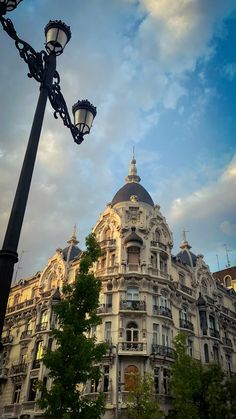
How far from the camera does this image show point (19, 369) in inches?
1502

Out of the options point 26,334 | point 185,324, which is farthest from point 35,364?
point 185,324

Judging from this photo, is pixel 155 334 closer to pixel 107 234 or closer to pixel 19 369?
pixel 107 234

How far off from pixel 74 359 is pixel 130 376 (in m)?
15.2

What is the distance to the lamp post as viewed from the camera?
17.6 ft

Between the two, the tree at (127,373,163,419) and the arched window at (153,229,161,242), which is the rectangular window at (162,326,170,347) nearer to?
the tree at (127,373,163,419)

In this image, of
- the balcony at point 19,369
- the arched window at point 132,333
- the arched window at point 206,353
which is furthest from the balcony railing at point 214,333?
the balcony at point 19,369

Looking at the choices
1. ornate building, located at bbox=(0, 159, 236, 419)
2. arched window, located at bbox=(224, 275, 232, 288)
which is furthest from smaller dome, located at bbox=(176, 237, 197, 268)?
arched window, located at bbox=(224, 275, 232, 288)

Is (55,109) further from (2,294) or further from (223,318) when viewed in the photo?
(223,318)

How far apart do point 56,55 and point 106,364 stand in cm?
2850

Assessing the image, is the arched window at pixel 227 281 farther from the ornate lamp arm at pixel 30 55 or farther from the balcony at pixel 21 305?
the ornate lamp arm at pixel 30 55

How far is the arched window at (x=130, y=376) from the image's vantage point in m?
28.8

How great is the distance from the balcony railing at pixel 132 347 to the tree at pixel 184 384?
10.4 feet

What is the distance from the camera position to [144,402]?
2488 cm

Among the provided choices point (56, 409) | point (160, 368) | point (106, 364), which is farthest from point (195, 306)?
point (56, 409)
